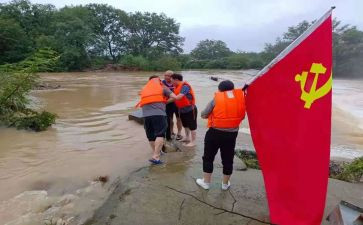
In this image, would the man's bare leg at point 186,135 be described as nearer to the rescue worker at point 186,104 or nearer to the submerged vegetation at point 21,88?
the rescue worker at point 186,104

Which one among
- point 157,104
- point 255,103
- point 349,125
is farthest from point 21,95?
point 349,125

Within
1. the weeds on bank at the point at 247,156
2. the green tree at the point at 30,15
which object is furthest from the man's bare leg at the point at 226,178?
the green tree at the point at 30,15

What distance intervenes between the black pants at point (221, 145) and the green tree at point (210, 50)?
75.9 meters

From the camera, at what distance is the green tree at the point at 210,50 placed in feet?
267

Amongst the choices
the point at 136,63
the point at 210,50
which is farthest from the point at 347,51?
the point at 210,50

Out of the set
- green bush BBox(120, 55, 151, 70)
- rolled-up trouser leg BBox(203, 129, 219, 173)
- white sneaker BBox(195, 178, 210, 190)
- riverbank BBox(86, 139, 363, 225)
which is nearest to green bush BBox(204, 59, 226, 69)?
green bush BBox(120, 55, 151, 70)

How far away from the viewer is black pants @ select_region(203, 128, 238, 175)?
193 inches

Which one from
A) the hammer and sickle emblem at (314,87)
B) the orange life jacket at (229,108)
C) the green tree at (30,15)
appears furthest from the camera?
the green tree at (30,15)

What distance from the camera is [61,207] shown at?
5.16m

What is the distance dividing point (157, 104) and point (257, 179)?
2030mm

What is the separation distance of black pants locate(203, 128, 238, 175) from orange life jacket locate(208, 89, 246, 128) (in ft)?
0.47

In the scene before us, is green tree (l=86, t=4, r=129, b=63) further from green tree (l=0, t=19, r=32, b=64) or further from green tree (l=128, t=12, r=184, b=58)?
green tree (l=0, t=19, r=32, b=64)

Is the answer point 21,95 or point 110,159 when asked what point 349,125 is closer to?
point 110,159

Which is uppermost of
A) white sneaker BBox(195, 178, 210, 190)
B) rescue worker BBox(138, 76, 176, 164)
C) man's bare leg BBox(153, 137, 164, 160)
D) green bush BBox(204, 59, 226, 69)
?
rescue worker BBox(138, 76, 176, 164)
